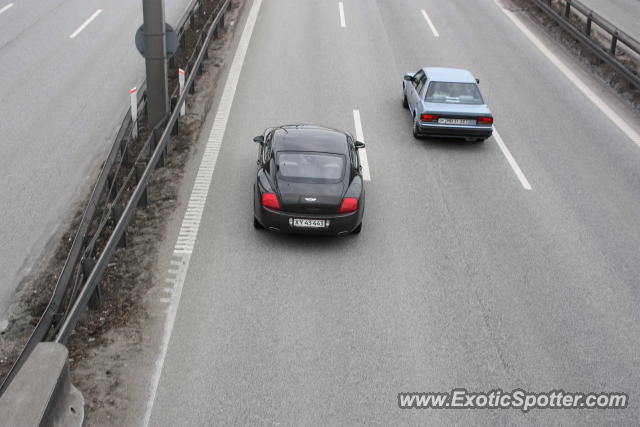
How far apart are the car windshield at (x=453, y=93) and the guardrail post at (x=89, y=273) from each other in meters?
8.88

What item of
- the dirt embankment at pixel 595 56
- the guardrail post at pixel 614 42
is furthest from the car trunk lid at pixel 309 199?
the guardrail post at pixel 614 42

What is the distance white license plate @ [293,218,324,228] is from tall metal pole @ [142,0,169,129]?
4643 mm

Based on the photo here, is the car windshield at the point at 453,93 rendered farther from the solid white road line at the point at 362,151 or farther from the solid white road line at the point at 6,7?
the solid white road line at the point at 6,7

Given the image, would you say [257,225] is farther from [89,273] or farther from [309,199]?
[89,273]

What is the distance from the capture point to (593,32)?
2348 cm

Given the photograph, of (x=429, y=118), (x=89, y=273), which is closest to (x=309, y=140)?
(x=429, y=118)

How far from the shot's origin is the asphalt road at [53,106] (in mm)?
12742

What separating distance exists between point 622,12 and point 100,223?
2334 cm

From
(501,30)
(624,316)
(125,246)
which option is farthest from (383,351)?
(501,30)

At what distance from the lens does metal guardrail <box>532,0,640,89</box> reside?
64.6 feet

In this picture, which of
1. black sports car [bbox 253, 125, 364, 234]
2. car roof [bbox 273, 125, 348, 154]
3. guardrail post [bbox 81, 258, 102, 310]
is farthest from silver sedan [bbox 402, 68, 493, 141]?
guardrail post [bbox 81, 258, 102, 310]

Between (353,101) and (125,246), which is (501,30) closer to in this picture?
(353,101)

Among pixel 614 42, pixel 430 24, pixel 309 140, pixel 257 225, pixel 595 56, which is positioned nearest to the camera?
pixel 257 225

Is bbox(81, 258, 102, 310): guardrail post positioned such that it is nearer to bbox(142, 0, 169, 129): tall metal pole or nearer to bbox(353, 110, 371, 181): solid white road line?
bbox(142, 0, 169, 129): tall metal pole
